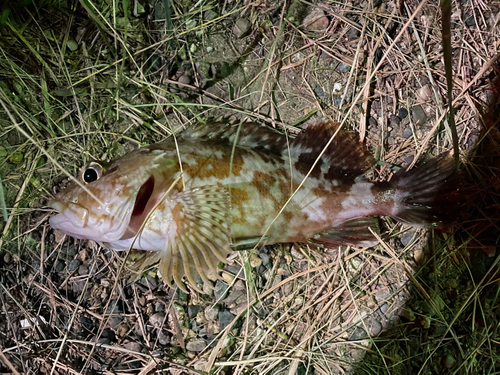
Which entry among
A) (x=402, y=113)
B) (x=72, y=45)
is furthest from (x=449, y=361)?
(x=72, y=45)

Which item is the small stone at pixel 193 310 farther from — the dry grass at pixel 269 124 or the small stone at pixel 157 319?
the small stone at pixel 157 319

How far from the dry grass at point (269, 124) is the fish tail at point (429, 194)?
0.24 m

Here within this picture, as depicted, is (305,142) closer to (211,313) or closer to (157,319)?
(211,313)

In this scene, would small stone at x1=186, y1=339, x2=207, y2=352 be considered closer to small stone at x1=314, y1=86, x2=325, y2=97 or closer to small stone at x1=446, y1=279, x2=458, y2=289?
small stone at x1=446, y1=279, x2=458, y2=289

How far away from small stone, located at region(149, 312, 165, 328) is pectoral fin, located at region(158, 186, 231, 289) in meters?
0.76

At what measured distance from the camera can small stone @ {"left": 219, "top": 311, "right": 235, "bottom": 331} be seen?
266 cm

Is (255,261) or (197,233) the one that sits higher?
(197,233)

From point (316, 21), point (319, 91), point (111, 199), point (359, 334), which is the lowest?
point (359, 334)

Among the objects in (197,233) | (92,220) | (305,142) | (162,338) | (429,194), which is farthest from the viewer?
(162,338)

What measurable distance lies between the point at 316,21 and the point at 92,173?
2.17m

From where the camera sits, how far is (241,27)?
2.87 meters

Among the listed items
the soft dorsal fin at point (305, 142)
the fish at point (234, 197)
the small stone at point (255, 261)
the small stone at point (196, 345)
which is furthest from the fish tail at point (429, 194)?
the small stone at point (196, 345)

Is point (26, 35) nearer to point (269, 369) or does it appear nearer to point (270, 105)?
point (270, 105)

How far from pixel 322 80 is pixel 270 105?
0.50 meters
